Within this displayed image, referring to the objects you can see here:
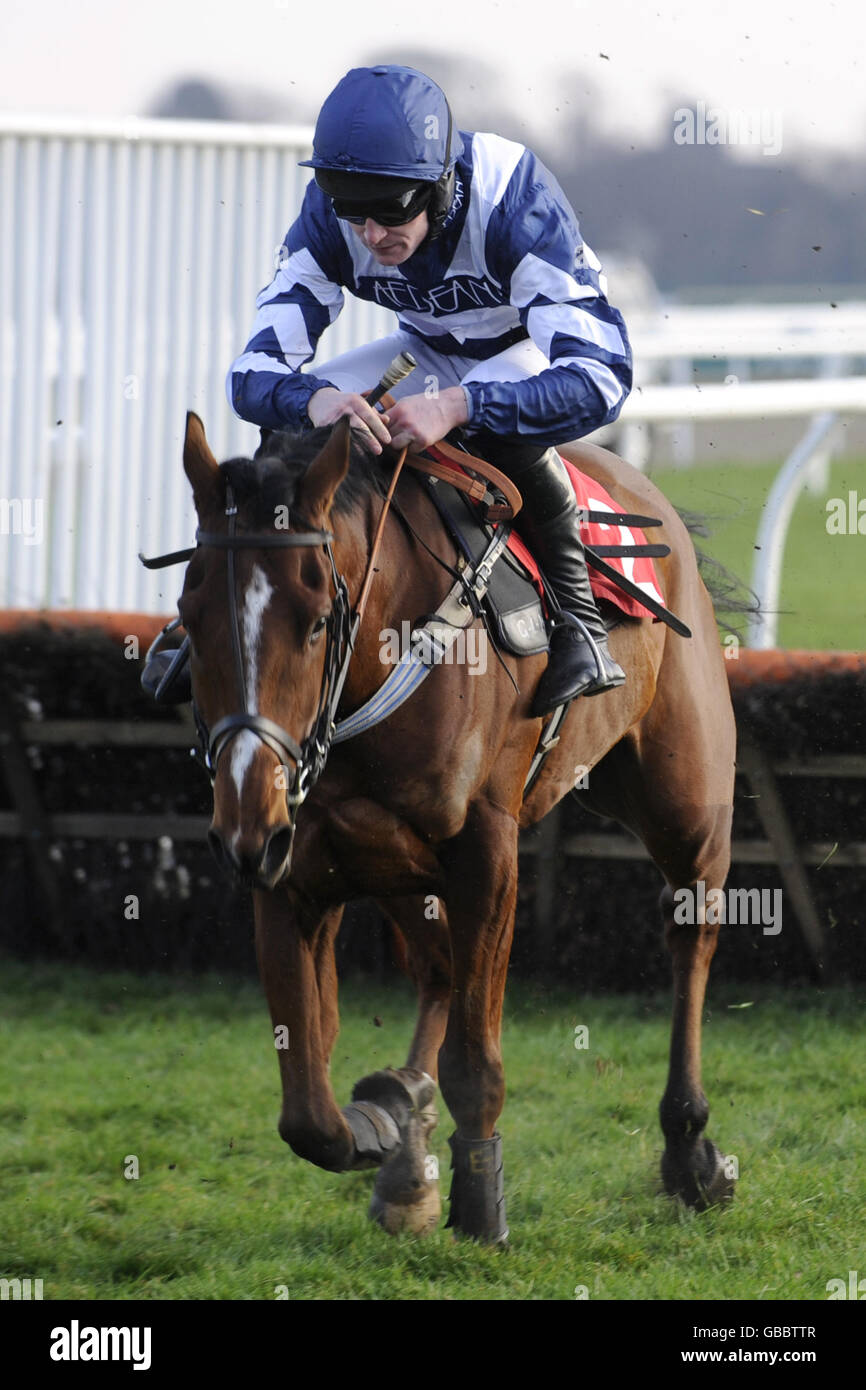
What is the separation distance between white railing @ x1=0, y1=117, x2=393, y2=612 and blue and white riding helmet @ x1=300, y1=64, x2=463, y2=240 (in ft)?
15.8

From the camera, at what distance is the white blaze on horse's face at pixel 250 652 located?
8.59 feet

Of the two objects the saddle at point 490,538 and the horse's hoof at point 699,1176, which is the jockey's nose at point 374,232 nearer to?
the saddle at point 490,538

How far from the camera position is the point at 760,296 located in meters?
29.3

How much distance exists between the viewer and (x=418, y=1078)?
3.79 m

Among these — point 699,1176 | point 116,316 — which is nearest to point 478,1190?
point 699,1176

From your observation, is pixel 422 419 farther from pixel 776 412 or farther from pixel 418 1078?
pixel 776 412

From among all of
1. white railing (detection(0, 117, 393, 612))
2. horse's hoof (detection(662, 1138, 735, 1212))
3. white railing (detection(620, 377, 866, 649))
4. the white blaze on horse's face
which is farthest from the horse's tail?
white railing (detection(0, 117, 393, 612))

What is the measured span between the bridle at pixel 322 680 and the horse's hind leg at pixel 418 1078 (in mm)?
1173

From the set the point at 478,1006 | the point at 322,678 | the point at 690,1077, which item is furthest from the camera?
the point at 690,1077

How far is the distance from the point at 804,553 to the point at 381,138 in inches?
534

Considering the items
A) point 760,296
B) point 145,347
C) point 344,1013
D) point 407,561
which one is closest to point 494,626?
point 407,561

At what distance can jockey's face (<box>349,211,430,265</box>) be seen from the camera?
10.6 ft

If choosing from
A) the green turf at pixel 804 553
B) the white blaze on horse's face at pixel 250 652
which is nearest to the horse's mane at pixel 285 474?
the white blaze on horse's face at pixel 250 652
